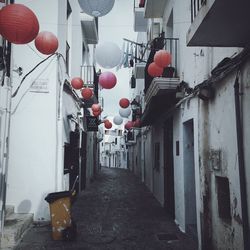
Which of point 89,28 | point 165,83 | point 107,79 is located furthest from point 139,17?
point 165,83

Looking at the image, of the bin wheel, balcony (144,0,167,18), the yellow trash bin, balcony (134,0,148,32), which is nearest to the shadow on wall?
the yellow trash bin

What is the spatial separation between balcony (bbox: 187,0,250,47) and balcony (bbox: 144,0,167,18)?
683 centimetres

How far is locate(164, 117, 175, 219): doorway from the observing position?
9.23 m

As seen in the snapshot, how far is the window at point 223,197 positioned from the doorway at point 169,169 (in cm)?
401

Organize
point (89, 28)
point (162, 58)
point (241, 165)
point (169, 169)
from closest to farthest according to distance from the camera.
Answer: point (241, 165), point (162, 58), point (169, 169), point (89, 28)

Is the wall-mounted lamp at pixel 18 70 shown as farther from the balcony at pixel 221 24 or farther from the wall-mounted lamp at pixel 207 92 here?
the balcony at pixel 221 24

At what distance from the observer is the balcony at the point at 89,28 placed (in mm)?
12820

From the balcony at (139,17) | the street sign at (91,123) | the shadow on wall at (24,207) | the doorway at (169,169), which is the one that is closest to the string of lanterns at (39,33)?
the doorway at (169,169)

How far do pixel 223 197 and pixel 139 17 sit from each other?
1422 centimetres

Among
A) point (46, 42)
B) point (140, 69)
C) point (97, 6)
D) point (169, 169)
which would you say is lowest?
point (169, 169)

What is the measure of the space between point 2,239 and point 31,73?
4.48m

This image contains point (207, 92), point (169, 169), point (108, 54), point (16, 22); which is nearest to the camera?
point (16, 22)

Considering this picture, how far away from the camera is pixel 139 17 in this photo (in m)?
17.0

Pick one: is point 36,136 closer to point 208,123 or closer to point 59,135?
point 59,135
